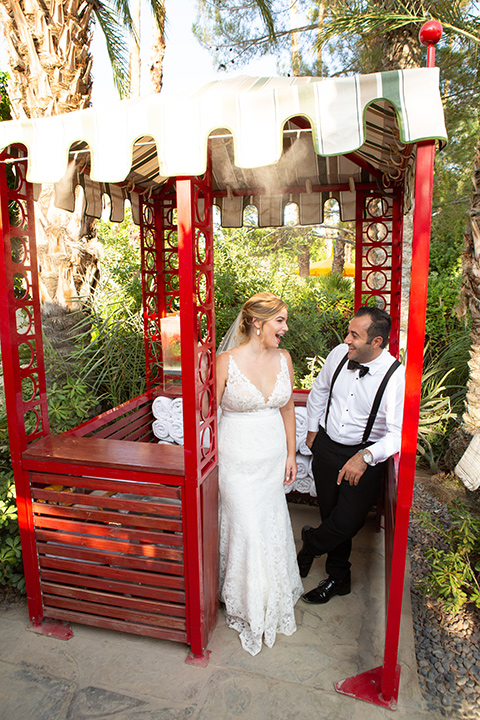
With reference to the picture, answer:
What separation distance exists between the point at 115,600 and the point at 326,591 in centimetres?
139

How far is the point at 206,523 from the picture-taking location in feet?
8.51

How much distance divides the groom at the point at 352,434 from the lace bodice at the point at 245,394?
17.7 inches

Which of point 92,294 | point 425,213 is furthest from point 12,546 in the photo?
point 92,294

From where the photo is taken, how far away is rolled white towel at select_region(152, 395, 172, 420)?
4414mm

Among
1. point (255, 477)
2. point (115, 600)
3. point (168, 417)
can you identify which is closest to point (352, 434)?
point (255, 477)

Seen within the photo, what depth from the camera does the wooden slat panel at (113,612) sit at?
2625 mm

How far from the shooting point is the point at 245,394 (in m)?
2.71

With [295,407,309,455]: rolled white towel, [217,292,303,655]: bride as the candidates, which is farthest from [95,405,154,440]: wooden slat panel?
[295,407,309,455]: rolled white towel

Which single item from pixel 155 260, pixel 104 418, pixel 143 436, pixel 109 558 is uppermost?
pixel 155 260

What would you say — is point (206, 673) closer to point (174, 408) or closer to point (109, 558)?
point (109, 558)

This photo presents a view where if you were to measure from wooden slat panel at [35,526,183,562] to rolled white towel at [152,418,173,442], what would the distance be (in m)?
1.75

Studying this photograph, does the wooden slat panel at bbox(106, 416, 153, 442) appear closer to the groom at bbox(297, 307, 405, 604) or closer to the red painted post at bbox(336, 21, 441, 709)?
the groom at bbox(297, 307, 405, 604)

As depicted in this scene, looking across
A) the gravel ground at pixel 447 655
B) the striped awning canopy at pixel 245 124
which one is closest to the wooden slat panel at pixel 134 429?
the striped awning canopy at pixel 245 124

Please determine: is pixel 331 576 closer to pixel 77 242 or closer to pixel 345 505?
pixel 345 505
